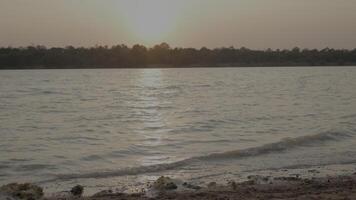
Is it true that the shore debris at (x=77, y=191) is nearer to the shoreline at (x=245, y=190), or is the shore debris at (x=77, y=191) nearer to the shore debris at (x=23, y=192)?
the shoreline at (x=245, y=190)

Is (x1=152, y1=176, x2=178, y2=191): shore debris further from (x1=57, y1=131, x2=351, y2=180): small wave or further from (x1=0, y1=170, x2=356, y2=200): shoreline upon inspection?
(x1=57, y1=131, x2=351, y2=180): small wave

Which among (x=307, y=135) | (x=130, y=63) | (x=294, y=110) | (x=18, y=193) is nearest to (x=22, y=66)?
(x=130, y=63)

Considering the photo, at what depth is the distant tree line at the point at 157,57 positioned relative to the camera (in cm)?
14262

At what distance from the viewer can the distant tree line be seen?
5615 inches

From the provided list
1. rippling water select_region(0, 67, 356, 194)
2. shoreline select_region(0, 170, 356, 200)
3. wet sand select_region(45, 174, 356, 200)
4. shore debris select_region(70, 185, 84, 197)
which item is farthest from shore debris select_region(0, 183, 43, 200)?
rippling water select_region(0, 67, 356, 194)

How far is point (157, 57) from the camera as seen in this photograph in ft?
541

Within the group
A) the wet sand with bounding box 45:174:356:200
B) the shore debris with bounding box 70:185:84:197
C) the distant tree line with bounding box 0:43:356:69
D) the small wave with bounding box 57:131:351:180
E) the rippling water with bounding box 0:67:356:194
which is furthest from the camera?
the distant tree line with bounding box 0:43:356:69

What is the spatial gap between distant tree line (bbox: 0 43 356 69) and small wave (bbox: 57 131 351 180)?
407 ft

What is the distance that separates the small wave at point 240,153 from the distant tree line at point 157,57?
407ft

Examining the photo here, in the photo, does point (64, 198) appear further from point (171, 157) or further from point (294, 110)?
point (294, 110)

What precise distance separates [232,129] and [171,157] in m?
8.05

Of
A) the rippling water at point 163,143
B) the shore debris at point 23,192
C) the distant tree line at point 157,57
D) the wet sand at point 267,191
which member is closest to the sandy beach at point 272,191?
the wet sand at point 267,191

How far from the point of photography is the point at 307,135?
2295 centimetres

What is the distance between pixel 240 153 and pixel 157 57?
483 ft
